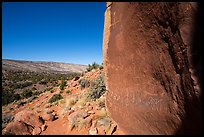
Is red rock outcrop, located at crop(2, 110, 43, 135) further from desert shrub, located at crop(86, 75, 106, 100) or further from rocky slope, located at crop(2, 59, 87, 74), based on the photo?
rocky slope, located at crop(2, 59, 87, 74)

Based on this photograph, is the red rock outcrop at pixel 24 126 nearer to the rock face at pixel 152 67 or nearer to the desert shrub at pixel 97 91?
the desert shrub at pixel 97 91

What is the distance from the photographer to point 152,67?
11.0 feet

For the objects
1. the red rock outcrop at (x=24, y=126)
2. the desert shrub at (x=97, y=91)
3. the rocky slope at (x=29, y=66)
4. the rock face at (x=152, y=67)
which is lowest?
the red rock outcrop at (x=24, y=126)

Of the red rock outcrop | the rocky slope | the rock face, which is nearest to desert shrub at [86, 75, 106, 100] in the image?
the red rock outcrop

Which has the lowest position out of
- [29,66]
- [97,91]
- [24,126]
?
[24,126]

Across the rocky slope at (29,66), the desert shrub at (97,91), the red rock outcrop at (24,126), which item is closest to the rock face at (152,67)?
the red rock outcrop at (24,126)

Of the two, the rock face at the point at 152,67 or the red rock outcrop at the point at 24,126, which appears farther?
the red rock outcrop at the point at 24,126

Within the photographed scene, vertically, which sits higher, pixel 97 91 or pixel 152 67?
pixel 152 67

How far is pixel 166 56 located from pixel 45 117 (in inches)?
236

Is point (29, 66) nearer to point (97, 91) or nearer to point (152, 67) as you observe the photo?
point (97, 91)

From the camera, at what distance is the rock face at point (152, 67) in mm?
2482

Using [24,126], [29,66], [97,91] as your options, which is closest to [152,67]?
[24,126]

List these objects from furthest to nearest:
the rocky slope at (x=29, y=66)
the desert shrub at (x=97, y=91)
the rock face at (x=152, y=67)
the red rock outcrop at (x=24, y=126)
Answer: the rocky slope at (x=29, y=66) < the desert shrub at (x=97, y=91) < the red rock outcrop at (x=24, y=126) < the rock face at (x=152, y=67)

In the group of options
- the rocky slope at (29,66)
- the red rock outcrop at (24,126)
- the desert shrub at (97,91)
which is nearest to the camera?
the red rock outcrop at (24,126)
